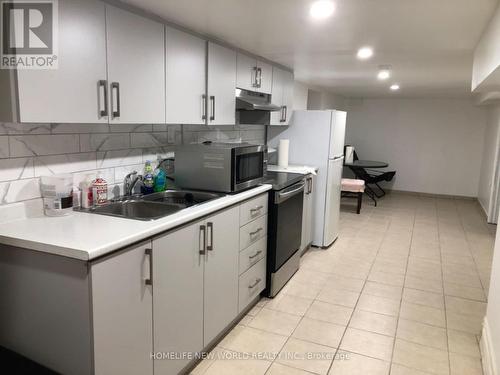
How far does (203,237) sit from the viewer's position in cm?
219

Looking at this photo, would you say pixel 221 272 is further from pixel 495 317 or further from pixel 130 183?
pixel 495 317

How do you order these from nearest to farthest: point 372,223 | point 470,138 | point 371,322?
point 371,322
point 372,223
point 470,138

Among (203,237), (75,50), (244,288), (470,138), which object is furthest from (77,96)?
(470,138)

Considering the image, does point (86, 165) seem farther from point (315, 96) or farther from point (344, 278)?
point (315, 96)

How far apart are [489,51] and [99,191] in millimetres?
2497

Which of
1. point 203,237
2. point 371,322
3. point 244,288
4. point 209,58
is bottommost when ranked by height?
point 371,322

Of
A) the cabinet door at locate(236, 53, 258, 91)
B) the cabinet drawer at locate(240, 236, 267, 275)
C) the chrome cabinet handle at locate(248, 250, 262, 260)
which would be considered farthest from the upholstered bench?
the chrome cabinet handle at locate(248, 250, 262, 260)

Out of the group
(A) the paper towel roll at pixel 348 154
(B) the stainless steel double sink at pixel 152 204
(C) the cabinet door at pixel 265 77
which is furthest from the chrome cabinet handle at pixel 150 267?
(A) the paper towel roll at pixel 348 154

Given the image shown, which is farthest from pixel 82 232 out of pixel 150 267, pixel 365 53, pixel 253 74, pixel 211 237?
pixel 365 53

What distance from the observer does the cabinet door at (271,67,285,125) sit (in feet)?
13.0

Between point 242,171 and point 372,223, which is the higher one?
point 242,171

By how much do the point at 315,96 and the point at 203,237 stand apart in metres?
5.44

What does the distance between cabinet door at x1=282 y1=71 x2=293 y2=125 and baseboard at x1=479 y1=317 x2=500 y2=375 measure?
2697 millimetres

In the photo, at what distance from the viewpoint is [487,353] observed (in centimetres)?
235
